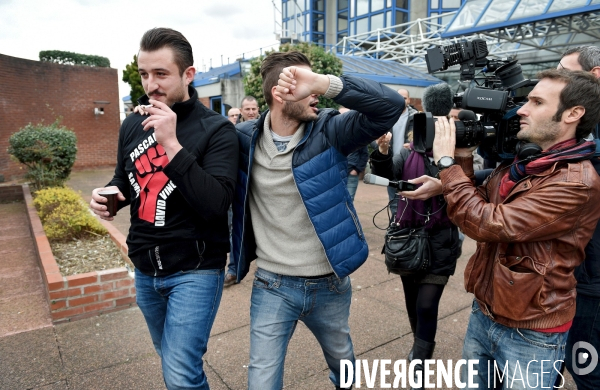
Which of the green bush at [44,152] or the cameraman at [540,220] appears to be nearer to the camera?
the cameraman at [540,220]

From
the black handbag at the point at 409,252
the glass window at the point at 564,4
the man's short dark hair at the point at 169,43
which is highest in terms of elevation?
the glass window at the point at 564,4

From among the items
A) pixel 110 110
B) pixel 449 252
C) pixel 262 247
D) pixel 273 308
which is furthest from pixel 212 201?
pixel 110 110

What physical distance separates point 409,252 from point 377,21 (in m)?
27.8

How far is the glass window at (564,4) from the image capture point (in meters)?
9.66

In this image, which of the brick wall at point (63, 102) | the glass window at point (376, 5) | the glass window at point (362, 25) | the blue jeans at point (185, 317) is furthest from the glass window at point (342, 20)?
the blue jeans at point (185, 317)

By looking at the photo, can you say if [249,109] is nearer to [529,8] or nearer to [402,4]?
[529,8]

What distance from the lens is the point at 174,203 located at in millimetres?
1987

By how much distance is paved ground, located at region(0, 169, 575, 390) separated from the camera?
113 inches

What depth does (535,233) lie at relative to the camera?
1.61 m

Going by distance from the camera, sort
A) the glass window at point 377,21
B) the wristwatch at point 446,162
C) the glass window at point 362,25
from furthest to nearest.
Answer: the glass window at point 362,25 < the glass window at point 377,21 < the wristwatch at point 446,162

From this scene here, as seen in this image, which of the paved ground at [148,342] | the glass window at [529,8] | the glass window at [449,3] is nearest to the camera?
the paved ground at [148,342]

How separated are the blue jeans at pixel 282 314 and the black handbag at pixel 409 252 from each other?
0.64m

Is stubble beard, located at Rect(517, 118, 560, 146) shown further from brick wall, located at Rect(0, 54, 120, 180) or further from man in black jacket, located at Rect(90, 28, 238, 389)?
brick wall, located at Rect(0, 54, 120, 180)

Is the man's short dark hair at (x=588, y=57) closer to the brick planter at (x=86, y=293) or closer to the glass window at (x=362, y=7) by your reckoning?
the brick planter at (x=86, y=293)
